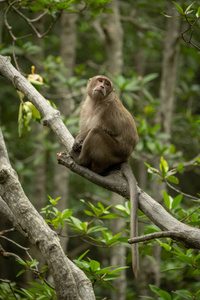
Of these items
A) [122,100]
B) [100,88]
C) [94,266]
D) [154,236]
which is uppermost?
[100,88]

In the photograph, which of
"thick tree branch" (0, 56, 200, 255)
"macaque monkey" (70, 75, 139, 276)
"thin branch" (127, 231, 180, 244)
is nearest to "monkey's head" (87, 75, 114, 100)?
"macaque monkey" (70, 75, 139, 276)

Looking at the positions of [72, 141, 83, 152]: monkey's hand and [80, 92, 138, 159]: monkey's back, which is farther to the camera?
[80, 92, 138, 159]: monkey's back

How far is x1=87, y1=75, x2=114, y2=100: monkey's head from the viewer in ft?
12.8

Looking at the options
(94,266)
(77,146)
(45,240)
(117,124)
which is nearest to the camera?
(45,240)

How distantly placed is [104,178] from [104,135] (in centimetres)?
84

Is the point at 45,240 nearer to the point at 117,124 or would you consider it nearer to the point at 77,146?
the point at 77,146

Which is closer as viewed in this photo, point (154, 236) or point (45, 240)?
point (154, 236)

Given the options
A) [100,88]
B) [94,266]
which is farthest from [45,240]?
[100,88]

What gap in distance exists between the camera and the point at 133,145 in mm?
3791

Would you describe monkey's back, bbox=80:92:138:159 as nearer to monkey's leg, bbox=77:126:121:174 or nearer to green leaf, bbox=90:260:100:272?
monkey's leg, bbox=77:126:121:174

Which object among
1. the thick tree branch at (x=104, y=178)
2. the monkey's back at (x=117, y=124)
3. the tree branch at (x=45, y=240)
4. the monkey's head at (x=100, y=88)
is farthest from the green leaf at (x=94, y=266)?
the monkey's head at (x=100, y=88)

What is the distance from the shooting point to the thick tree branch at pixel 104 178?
7.43 feet

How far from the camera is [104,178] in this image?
293 cm

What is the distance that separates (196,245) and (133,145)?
167 centimetres
